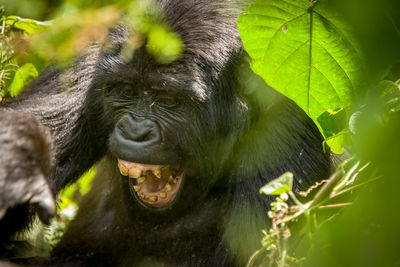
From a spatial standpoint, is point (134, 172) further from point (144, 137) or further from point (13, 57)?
point (13, 57)

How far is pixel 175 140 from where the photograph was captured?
3117 millimetres

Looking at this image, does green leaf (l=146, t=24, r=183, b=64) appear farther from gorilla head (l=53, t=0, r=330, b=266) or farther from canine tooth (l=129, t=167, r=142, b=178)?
canine tooth (l=129, t=167, r=142, b=178)

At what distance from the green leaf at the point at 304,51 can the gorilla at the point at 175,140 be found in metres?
0.56

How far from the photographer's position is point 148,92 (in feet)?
10.6

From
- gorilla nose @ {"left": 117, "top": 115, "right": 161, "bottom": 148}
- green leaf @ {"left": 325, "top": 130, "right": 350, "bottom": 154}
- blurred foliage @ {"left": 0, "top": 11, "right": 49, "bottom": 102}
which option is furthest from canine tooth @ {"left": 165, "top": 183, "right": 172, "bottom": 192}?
blurred foliage @ {"left": 0, "top": 11, "right": 49, "bottom": 102}

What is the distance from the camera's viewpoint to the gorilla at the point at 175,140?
2.93m

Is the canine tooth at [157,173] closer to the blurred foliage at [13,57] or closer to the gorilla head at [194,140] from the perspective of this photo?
the gorilla head at [194,140]

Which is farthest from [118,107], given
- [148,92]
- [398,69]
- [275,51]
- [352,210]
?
[352,210]

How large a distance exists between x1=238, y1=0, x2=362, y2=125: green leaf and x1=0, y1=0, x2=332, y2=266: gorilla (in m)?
0.56

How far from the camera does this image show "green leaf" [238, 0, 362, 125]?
2354 mm

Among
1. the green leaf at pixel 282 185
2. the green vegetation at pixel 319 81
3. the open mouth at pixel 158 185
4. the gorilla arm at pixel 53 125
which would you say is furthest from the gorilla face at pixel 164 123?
the green leaf at pixel 282 185

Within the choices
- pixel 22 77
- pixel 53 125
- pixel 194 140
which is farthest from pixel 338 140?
pixel 22 77

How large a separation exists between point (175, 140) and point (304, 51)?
104 centimetres

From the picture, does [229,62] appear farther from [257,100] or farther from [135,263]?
[135,263]
